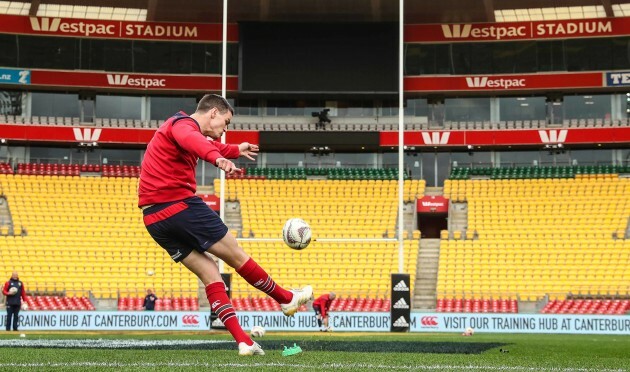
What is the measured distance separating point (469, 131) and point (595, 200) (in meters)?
6.81

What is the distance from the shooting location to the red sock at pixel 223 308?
6898 millimetres

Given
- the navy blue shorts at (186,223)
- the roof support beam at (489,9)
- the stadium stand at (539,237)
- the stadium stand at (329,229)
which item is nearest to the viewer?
the navy blue shorts at (186,223)

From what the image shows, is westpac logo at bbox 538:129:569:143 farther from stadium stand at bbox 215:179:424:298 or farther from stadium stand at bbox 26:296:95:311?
stadium stand at bbox 26:296:95:311

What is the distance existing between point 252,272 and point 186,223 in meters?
0.75

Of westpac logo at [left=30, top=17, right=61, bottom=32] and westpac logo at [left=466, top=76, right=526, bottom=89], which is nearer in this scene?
westpac logo at [left=30, top=17, right=61, bottom=32]

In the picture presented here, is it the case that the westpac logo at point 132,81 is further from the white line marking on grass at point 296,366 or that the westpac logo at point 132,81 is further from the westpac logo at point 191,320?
the white line marking on grass at point 296,366

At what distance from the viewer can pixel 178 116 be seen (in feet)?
22.5

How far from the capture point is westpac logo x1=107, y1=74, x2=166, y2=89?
126 ft

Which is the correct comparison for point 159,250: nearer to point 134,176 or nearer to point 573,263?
point 134,176

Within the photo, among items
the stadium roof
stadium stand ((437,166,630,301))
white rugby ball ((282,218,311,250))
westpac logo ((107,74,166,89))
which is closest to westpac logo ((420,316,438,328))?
stadium stand ((437,166,630,301))

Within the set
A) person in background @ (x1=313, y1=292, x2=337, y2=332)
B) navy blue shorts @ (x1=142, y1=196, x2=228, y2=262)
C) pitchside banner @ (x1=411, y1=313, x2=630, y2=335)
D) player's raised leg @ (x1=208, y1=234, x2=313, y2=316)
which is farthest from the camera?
pitchside banner @ (x1=411, y1=313, x2=630, y2=335)

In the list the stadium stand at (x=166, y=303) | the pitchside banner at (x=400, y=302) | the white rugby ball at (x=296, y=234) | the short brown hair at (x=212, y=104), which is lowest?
the stadium stand at (x=166, y=303)

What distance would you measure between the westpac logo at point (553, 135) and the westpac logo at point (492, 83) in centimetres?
245

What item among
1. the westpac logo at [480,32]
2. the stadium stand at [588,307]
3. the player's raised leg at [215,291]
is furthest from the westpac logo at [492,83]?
the player's raised leg at [215,291]
